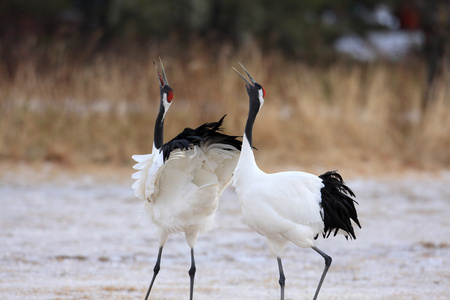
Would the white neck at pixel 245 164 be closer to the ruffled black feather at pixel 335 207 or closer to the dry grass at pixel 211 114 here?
the ruffled black feather at pixel 335 207

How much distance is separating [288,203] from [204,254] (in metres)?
2.25

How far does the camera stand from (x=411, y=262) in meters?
6.50

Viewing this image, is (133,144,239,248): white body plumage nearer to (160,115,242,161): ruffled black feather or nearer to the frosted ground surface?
(160,115,242,161): ruffled black feather

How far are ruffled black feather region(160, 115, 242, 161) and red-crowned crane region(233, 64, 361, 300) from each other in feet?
0.76

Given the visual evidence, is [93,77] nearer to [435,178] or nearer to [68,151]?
[68,151]

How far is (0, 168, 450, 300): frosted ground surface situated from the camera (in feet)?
18.2

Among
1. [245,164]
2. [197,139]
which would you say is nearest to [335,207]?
[245,164]

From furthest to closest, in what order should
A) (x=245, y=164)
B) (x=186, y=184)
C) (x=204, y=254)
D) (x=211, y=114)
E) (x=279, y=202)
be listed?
(x=211, y=114) < (x=204, y=254) < (x=186, y=184) < (x=245, y=164) < (x=279, y=202)

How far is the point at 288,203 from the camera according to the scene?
A: 4.70 meters

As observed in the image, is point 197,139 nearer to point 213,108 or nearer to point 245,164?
point 245,164

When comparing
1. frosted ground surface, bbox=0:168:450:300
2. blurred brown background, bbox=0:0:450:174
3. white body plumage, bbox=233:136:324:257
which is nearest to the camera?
white body plumage, bbox=233:136:324:257

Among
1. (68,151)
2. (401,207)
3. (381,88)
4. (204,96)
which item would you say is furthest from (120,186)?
(381,88)

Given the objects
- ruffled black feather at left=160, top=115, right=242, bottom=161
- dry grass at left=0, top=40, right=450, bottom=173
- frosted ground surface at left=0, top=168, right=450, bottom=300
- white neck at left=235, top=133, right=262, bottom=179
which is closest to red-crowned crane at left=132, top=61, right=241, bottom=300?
ruffled black feather at left=160, top=115, right=242, bottom=161

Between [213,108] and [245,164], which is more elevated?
[213,108]
